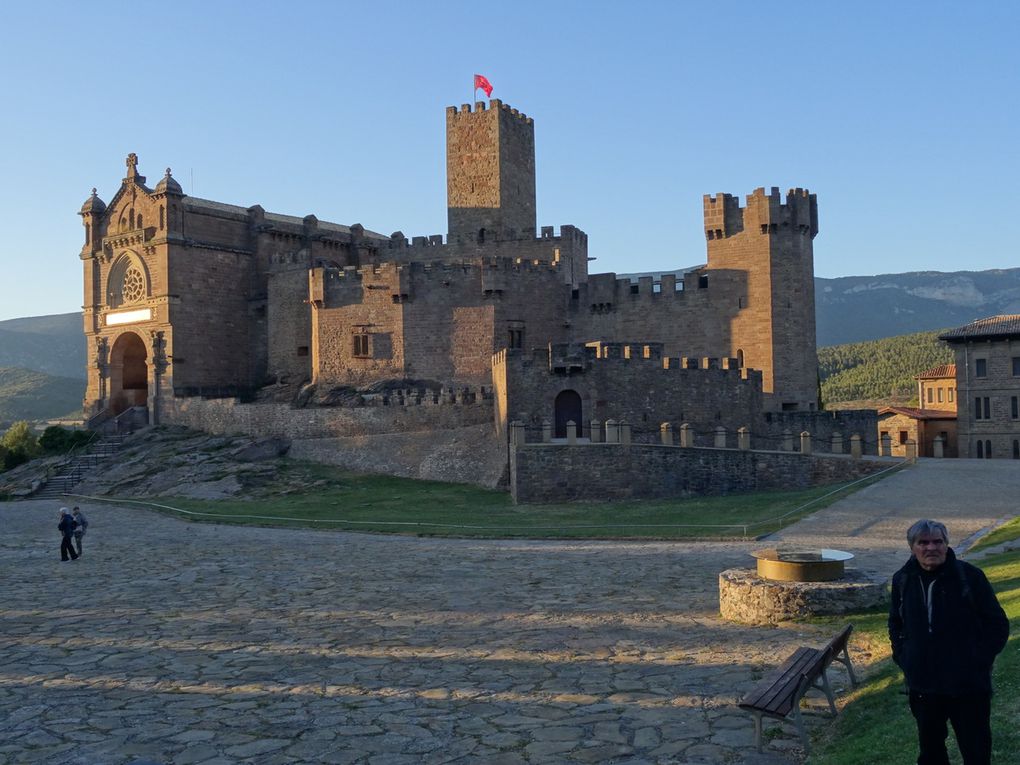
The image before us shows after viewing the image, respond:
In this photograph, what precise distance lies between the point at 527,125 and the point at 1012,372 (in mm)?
26804

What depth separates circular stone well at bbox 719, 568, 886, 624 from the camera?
11211mm

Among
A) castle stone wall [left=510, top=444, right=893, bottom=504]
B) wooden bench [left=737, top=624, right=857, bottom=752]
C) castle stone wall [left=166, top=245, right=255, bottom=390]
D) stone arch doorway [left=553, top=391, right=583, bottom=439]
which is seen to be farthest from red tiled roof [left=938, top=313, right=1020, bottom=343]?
wooden bench [left=737, top=624, right=857, bottom=752]

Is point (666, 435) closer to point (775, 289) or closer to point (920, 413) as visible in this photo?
point (775, 289)

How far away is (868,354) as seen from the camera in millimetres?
104188

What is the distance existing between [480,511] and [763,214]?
63.1ft

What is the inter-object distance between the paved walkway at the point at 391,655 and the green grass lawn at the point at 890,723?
475 millimetres

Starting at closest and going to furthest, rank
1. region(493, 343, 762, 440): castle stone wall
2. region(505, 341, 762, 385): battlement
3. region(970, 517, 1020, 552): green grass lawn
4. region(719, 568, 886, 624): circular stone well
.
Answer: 1. region(719, 568, 886, 624): circular stone well
2. region(970, 517, 1020, 552): green grass lawn
3. region(493, 343, 762, 440): castle stone wall
4. region(505, 341, 762, 385): battlement

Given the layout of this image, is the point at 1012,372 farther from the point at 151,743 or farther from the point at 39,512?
the point at 151,743

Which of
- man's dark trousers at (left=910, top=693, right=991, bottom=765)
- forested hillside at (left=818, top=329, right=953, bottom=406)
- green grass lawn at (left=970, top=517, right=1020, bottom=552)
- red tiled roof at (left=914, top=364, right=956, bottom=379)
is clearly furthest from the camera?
forested hillside at (left=818, top=329, right=953, bottom=406)

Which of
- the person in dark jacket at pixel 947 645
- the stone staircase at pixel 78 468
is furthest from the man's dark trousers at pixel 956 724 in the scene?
the stone staircase at pixel 78 468

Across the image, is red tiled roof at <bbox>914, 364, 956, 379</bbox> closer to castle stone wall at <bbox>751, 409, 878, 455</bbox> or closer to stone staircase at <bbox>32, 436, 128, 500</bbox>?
castle stone wall at <bbox>751, 409, 878, 455</bbox>

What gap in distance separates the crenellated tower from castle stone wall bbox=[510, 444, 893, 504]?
9429 mm

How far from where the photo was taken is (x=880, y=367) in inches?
3708

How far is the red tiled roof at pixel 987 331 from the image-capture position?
42844 millimetres
